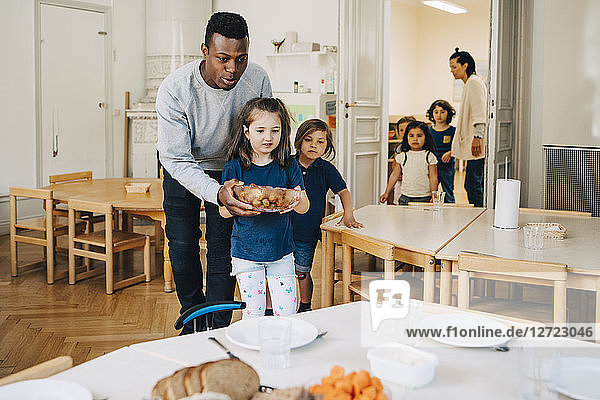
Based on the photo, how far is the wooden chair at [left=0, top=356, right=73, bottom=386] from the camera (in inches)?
52.2

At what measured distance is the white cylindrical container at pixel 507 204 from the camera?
10.4ft

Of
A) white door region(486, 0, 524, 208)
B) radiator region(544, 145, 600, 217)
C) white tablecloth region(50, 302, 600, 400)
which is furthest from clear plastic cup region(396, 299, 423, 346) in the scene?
white door region(486, 0, 524, 208)

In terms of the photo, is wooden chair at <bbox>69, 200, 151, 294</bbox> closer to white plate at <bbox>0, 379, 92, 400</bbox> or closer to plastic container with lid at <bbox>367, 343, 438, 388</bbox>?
white plate at <bbox>0, 379, 92, 400</bbox>

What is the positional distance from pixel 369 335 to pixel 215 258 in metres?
1.42

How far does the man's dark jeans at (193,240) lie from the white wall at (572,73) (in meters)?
3.28

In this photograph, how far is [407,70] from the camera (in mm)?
12289

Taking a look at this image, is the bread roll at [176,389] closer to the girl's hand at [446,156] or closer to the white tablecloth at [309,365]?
the white tablecloth at [309,365]

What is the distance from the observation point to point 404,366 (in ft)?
4.10

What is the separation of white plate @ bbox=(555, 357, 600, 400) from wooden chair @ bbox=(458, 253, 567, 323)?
101 cm

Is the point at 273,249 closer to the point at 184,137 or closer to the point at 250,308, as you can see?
the point at 250,308

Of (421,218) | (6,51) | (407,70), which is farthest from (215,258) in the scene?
(407,70)

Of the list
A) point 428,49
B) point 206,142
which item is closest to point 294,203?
point 206,142

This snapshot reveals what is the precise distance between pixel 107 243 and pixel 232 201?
2295mm

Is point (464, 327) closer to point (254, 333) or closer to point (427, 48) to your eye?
point (254, 333)
